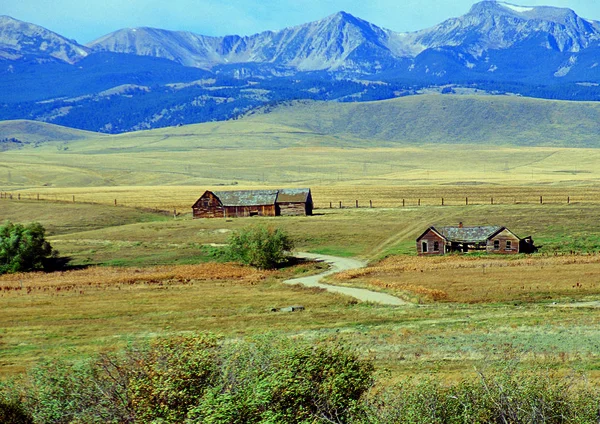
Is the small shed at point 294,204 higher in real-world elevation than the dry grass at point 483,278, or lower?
higher

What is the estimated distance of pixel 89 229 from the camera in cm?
9669

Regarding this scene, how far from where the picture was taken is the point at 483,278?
188 ft

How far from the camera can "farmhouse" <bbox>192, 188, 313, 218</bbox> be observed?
331ft

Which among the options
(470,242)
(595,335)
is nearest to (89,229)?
(470,242)

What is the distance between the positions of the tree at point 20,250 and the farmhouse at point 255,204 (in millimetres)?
30185

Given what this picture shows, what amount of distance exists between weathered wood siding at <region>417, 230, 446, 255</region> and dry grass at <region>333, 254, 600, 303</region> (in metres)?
2.48

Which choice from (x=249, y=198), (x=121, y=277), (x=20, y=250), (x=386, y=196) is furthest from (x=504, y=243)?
(x=386, y=196)

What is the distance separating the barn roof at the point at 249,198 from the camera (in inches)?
4021

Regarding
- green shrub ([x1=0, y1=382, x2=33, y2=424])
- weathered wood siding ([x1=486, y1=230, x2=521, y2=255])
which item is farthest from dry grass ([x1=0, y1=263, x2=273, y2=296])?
green shrub ([x1=0, y1=382, x2=33, y2=424])

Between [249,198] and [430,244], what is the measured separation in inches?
1407

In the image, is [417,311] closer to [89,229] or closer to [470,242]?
[470,242]

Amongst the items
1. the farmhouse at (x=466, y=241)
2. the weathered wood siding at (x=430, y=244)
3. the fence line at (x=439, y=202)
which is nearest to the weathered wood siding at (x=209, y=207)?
the fence line at (x=439, y=202)

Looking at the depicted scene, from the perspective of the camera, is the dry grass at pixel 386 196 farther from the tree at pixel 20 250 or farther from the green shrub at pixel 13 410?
the green shrub at pixel 13 410

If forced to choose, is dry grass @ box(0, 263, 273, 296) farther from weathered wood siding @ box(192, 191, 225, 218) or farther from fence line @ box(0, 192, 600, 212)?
fence line @ box(0, 192, 600, 212)
